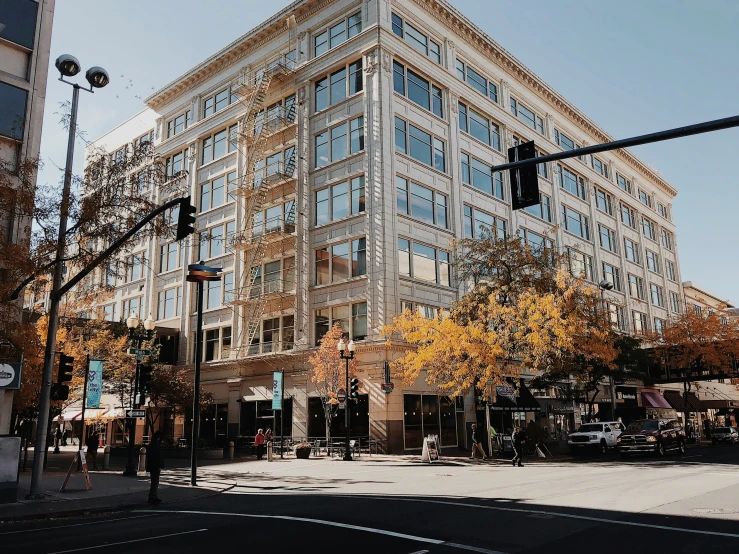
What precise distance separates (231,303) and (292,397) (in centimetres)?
859

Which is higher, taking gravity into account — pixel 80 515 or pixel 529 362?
pixel 529 362

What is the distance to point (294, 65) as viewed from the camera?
1726 inches

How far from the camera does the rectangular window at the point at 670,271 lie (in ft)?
248

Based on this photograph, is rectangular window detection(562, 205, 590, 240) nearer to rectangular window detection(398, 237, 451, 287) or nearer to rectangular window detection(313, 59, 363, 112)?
rectangular window detection(398, 237, 451, 287)

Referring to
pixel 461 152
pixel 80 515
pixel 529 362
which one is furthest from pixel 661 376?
pixel 80 515

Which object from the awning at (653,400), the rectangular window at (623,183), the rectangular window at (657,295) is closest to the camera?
the awning at (653,400)

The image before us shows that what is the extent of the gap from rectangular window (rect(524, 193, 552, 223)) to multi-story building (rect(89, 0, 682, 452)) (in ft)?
0.48

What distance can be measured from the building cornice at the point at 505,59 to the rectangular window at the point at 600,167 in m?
1.92

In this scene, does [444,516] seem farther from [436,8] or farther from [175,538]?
[436,8]

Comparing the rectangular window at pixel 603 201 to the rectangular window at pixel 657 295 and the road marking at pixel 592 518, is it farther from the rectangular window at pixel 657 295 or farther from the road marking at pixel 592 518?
the road marking at pixel 592 518

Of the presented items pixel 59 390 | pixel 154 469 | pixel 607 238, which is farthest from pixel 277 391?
pixel 607 238

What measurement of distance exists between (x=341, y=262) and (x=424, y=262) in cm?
525

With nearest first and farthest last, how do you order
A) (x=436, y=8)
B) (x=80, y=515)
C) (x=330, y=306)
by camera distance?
1. (x=80, y=515)
2. (x=330, y=306)
3. (x=436, y=8)

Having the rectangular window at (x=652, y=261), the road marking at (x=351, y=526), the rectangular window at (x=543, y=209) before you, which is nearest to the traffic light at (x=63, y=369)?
the road marking at (x=351, y=526)
